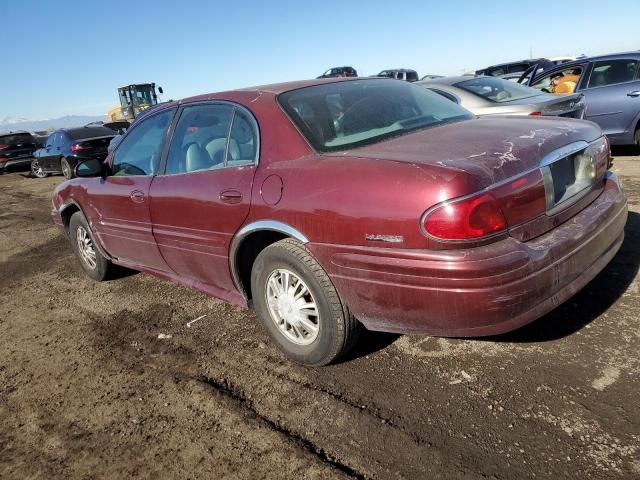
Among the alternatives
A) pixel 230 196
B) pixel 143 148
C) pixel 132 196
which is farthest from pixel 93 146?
pixel 230 196

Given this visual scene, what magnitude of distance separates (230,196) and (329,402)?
1.31m

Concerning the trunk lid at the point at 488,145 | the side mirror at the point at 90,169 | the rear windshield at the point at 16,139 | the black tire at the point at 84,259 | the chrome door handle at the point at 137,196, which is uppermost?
the rear windshield at the point at 16,139

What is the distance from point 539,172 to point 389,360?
4.30 feet

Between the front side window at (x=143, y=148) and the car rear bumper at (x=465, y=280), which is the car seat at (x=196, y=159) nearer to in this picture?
the front side window at (x=143, y=148)

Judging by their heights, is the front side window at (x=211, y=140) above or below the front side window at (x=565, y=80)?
above

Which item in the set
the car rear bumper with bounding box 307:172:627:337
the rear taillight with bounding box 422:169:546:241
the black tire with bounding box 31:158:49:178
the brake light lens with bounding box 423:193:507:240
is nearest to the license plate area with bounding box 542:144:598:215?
the car rear bumper with bounding box 307:172:627:337

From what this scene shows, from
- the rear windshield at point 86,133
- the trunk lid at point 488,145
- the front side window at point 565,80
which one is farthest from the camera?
the rear windshield at point 86,133

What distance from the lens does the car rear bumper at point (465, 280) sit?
88.5 inches

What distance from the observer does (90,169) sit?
14.3ft

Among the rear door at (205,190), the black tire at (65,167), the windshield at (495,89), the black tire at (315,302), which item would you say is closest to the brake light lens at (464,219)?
the black tire at (315,302)

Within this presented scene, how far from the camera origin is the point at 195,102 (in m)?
3.66

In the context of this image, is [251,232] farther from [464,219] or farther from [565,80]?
[565,80]

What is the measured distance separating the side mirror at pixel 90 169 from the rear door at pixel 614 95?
7210 millimetres

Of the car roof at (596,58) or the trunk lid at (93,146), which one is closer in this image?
the car roof at (596,58)
